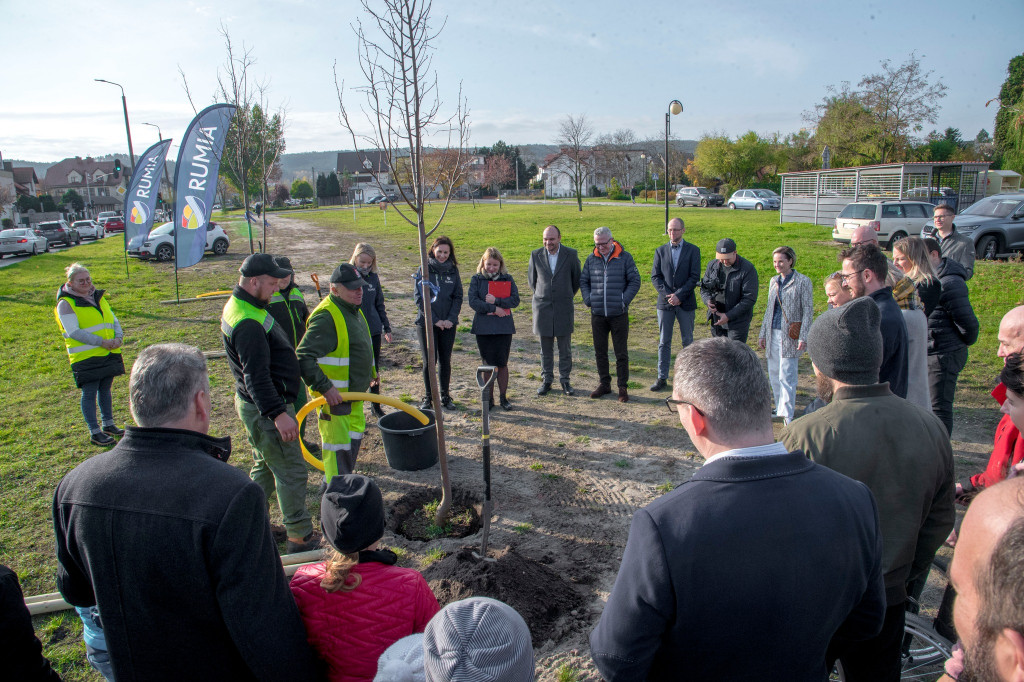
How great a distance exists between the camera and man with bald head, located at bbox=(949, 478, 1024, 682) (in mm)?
947

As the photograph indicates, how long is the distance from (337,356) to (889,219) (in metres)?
21.8

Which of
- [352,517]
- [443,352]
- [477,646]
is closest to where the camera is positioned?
[477,646]

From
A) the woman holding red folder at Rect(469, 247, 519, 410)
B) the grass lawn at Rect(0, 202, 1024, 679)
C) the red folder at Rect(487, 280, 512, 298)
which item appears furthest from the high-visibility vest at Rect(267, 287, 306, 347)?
the red folder at Rect(487, 280, 512, 298)

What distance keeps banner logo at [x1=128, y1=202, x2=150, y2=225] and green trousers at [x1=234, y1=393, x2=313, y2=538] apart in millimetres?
11812

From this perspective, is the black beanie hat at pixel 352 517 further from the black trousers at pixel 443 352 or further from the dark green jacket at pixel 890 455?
Answer: the black trousers at pixel 443 352

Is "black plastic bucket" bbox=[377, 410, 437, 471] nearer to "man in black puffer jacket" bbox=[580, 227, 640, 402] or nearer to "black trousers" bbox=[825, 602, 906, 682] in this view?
"man in black puffer jacket" bbox=[580, 227, 640, 402]

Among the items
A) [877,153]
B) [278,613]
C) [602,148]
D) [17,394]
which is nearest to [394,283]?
[17,394]

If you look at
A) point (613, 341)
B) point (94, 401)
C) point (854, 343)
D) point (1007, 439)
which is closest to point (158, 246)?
point (94, 401)

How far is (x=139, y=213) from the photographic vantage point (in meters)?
13.6

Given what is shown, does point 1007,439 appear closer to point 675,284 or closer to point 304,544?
point 304,544

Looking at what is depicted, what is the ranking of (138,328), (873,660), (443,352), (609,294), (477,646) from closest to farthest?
(477,646)
(873,660)
(443,352)
(609,294)
(138,328)

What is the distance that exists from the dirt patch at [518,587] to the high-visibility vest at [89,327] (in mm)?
4506

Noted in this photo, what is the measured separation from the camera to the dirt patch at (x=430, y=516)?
454cm

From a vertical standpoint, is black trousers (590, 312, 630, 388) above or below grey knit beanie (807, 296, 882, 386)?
below
